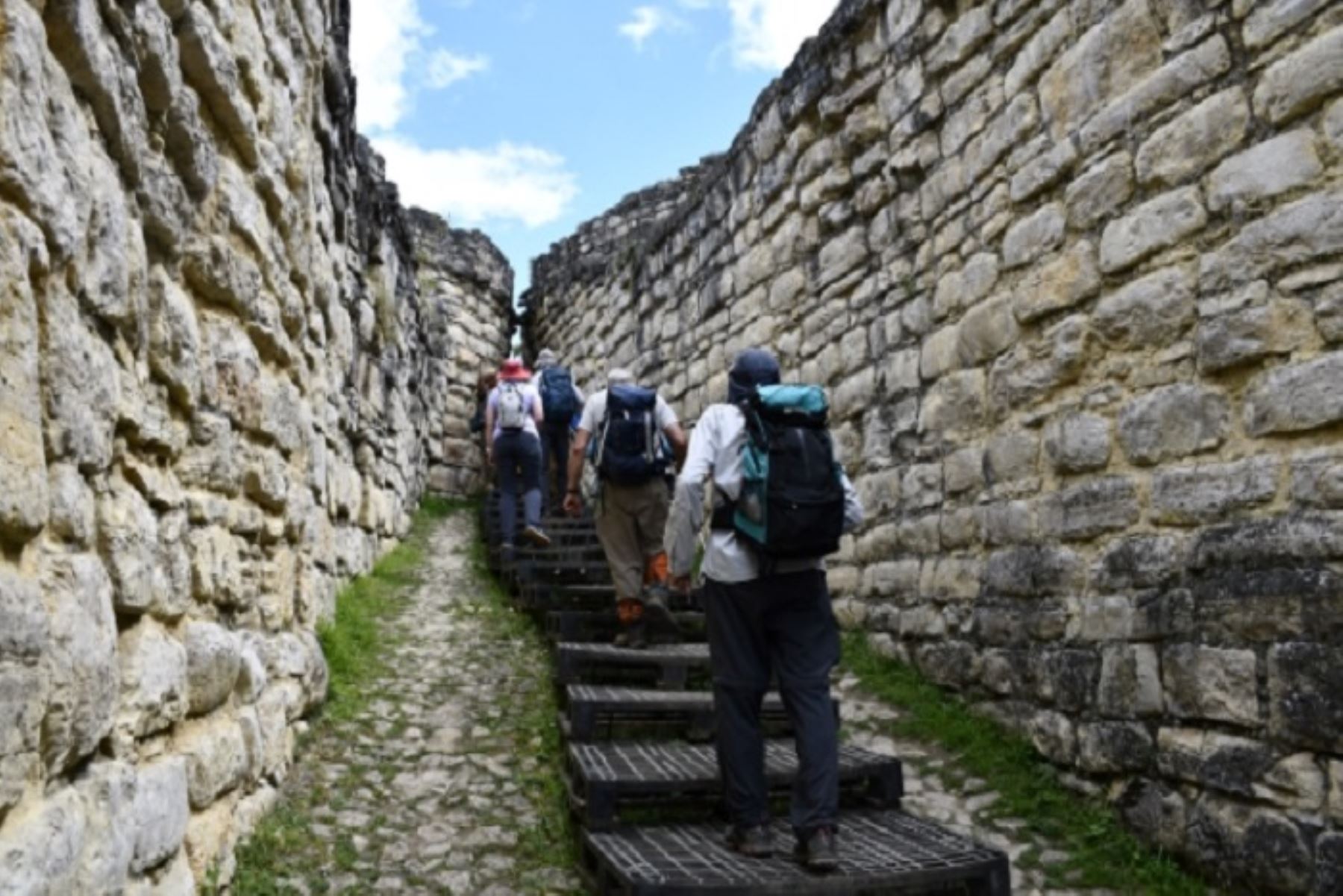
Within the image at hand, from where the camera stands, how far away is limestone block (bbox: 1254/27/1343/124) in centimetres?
300


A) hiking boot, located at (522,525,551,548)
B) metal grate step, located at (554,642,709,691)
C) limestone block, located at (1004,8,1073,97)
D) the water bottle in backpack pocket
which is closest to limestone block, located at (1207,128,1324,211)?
limestone block, located at (1004,8,1073,97)

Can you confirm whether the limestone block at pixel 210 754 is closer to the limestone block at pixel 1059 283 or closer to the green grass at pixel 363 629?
the green grass at pixel 363 629

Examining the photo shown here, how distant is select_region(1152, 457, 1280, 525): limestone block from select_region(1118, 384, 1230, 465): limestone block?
0.08 m

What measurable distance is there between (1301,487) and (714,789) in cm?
208

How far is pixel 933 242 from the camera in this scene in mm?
5078

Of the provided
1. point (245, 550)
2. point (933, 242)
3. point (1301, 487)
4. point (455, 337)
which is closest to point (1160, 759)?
point (1301, 487)

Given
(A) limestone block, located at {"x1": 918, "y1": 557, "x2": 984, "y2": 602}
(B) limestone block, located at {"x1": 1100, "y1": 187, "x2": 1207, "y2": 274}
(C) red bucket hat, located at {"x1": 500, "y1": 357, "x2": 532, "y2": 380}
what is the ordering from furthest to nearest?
(C) red bucket hat, located at {"x1": 500, "y1": 357, "x2": 532, "y2": 380}, (A) limestone block, located at {"x1": 918, "y1": 557, "x2": 984, "y2": 602}, (B) limestone block, located at {"x1": 1100, "y1": 187, "x2": 1207, "y2": 274}

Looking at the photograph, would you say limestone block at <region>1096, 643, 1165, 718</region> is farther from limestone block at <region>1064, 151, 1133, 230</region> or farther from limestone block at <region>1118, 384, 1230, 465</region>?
limestone block at <region>1064, 151, 1133, 230</region>

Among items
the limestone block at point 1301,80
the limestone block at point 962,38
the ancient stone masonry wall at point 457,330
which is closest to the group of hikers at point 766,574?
the limestone block at point 1301,80

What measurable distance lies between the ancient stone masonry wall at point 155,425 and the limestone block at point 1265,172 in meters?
2.99

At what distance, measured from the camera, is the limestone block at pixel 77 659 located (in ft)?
6.08

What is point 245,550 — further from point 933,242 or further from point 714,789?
point 933,242

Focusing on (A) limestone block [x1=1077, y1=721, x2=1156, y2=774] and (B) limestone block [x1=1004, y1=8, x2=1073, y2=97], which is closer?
(A) limestone block [x1=1077, y1=721, x2=1156, y2=774]

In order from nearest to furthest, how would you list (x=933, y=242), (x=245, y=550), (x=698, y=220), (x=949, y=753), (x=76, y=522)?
(x=76, y=522) < (x=245, y=550) < (x=949, y=753) < (x=933, y=242) < (x=698, y=220)
